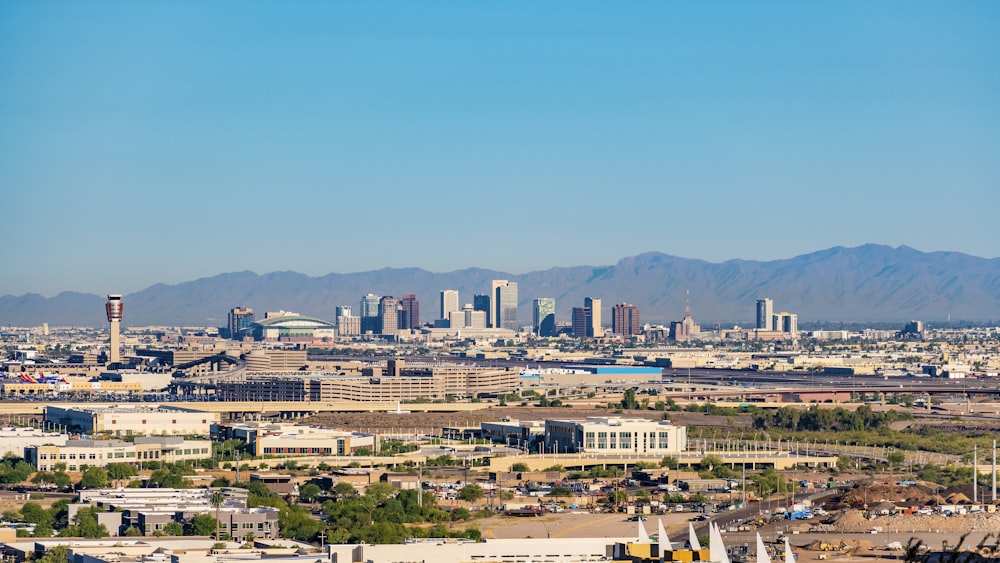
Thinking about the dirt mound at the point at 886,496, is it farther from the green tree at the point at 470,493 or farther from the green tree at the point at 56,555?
the green tree at the point at 56,555

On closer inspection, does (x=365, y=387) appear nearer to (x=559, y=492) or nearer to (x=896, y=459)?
(x=896, y=459)

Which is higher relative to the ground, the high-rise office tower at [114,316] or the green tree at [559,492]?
the high-rise office tower at [114,316]

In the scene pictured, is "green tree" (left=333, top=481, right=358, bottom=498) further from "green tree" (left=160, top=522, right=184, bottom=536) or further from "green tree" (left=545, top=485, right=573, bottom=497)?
"green tree" (left=160, top=522, right=184, bottom=536)

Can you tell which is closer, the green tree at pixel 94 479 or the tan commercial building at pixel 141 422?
the green tree at pixel 94 479

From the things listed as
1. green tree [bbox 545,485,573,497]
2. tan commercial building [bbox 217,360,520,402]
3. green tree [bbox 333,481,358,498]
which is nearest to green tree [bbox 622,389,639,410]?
tan commercial building [bbox 217,360,520,402]

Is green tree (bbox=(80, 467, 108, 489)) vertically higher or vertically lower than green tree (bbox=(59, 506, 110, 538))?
higher

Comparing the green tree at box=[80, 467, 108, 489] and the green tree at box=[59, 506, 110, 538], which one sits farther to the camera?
the green tree at box=[80, 467, 108, 489]

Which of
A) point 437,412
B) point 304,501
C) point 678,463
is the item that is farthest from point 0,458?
point 437,412

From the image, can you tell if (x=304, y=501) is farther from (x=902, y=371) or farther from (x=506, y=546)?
(x=902, y=371)

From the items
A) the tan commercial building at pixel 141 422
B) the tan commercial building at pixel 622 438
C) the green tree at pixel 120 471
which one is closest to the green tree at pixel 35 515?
the green tree at pixel 120 471
